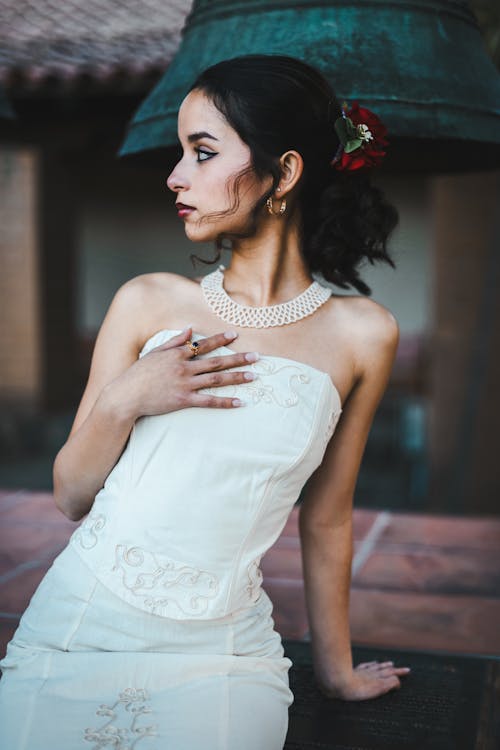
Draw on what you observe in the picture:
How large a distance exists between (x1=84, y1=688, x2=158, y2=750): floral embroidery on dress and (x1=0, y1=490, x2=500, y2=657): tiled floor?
892mm

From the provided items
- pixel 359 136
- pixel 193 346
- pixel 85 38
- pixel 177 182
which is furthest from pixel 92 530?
pixel 85 38

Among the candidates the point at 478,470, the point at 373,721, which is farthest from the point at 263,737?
the point at 478,470

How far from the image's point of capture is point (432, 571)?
9.90 ft

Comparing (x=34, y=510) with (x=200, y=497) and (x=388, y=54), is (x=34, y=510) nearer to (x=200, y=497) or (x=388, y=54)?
(x=200, y=497)

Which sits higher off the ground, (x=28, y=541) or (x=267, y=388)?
(x=267, y=388)

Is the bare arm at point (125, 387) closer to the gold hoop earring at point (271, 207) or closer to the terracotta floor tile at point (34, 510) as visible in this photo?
the gold hoop earring at point (271, 207)

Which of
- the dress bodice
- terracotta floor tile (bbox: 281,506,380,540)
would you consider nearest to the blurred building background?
the dress bodice

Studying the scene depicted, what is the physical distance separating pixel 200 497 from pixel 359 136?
2.25 feet

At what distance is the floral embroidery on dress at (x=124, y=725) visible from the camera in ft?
4.63

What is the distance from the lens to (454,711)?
1.93 metres

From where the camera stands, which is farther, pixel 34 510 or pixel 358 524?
pixel 34 510

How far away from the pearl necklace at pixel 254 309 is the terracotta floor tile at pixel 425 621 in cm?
107

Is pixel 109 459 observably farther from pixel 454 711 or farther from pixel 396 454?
pixel 396 454

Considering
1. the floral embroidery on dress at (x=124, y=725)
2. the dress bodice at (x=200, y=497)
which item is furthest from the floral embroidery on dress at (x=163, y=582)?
the floral embroidery on dress at (x=124, y=725)
